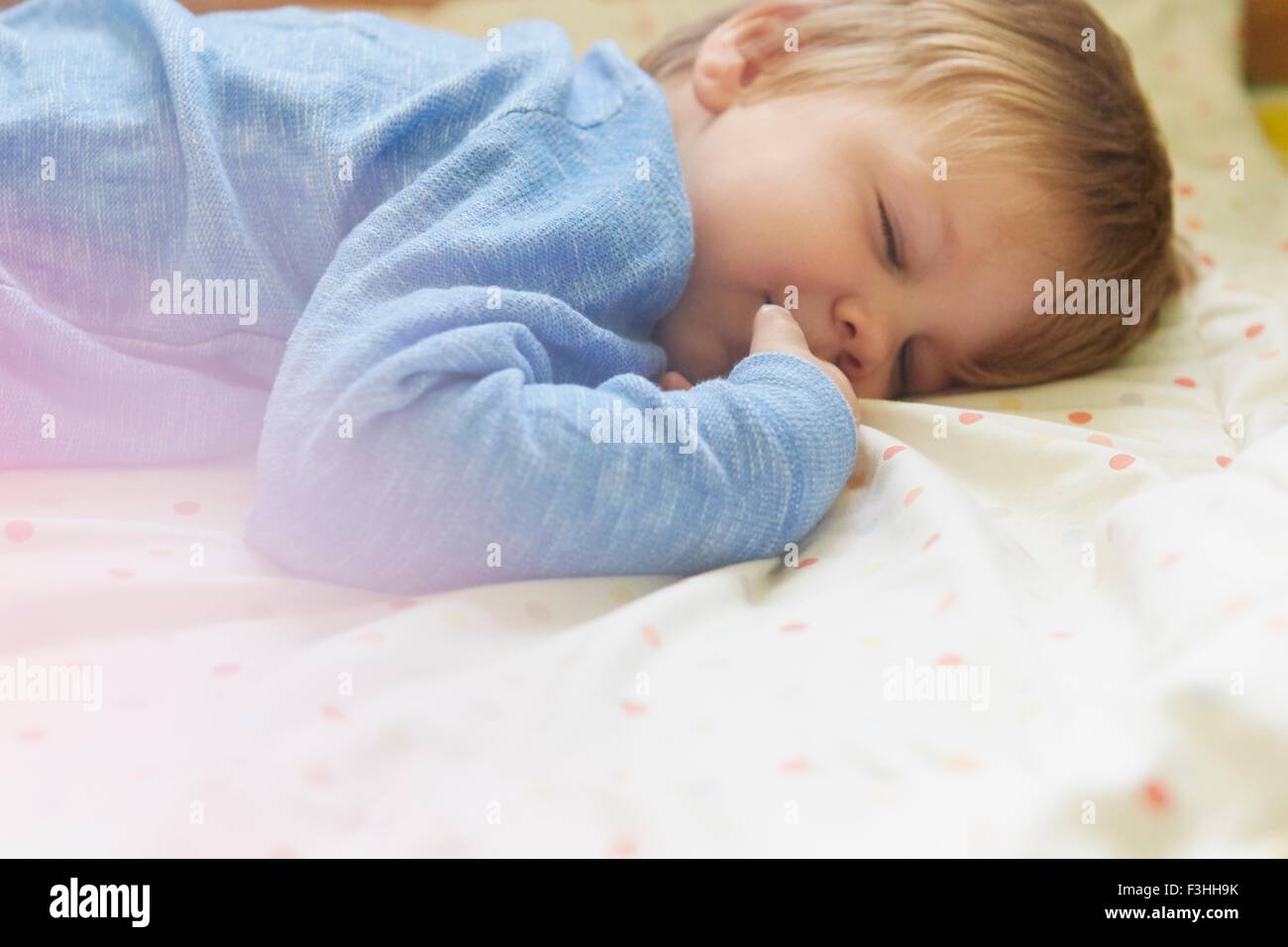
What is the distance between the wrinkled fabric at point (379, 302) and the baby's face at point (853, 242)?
2.7 inches

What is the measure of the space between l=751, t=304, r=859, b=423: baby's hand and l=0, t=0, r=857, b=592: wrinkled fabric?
0.04m

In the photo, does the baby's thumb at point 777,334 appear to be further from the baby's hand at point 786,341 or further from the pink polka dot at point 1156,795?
the pink polka dot at point 1156,795

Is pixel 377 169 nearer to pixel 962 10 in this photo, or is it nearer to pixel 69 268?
pixel 69 268

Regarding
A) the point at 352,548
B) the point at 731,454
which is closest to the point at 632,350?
the point at 731,454

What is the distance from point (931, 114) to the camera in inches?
46.7

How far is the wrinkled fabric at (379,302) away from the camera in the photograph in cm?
88

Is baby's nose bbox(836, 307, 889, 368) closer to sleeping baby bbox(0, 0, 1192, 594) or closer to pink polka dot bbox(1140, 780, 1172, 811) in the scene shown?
sleeping baby bbox(0, 0, 1192, 594)

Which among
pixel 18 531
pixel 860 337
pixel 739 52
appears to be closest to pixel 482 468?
pixel 18 531

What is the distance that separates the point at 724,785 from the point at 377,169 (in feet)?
2.07

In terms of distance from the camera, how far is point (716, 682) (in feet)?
2.57

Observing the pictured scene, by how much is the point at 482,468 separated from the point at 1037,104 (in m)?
0.66

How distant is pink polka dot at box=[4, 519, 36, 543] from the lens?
3.00 ft

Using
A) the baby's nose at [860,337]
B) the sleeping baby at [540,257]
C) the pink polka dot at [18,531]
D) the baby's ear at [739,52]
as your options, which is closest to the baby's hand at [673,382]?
the sleeping baby at [540,257]

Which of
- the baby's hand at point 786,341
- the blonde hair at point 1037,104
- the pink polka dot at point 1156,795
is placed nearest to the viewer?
the pink polka dot at point 1156,795
